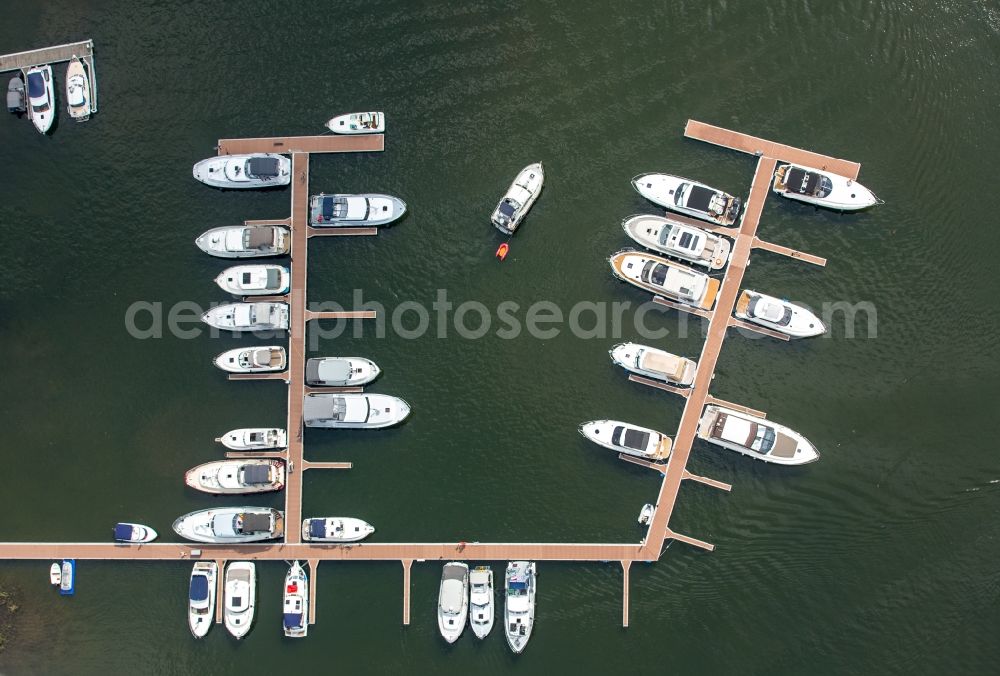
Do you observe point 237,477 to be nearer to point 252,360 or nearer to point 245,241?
point 252,360

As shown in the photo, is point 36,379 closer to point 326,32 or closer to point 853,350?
point 326,32

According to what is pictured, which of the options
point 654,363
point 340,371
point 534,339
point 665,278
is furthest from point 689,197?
point 340,371

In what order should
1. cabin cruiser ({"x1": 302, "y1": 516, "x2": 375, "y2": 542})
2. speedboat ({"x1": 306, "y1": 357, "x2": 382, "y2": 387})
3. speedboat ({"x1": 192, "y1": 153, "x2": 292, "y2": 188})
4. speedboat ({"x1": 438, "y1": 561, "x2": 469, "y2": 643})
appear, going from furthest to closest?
speedboat ({"x1": 192, "y1": 153, "x2": 292, "y2": 188}) < cabin cruiser ({"x1": 302, "y1": 516, "x2": 375, "y2": 542}) < speedboat ({"x1": 306, "y1": 357, "x2": 382, "y2": 387}) < speedboat ({"x1": 438, "y1": 561, "x2": 469, "y2": 643})

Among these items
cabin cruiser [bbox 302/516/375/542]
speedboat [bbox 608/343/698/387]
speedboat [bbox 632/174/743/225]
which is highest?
speedboat [bbox 632/174/743/225]

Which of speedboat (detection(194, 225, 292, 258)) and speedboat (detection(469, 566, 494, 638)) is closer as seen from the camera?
speedboat (detection(469, 566, 494, 638))

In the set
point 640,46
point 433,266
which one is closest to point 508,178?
point 433,266

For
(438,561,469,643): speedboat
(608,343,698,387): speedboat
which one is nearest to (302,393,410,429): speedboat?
(438,561,469,643): speedboat

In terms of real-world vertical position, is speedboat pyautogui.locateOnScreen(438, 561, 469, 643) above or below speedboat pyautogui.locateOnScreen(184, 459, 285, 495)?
below

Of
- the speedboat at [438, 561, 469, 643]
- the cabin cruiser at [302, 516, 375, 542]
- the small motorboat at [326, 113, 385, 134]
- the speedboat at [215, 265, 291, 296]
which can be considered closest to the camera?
the speedboat at [438, 561, 469, 643]

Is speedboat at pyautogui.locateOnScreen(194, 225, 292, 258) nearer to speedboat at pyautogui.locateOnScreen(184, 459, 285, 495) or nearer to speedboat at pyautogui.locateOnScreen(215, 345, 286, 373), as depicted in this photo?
speedboat at pyautogui.locateOnScreen(215, 345, 286, 373)
